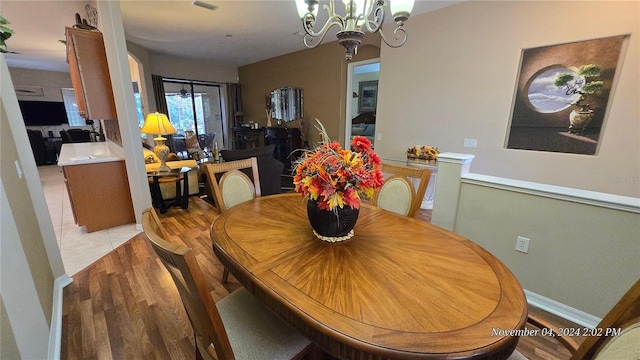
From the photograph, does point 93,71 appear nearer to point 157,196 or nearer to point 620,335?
point 157,196

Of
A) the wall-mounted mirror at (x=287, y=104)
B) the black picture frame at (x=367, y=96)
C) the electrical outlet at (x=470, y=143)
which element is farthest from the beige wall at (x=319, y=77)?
the electrical outlet at (x=470, y=143)

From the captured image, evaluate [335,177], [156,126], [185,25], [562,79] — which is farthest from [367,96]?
[335,177]

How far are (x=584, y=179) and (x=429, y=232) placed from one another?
2582 mm

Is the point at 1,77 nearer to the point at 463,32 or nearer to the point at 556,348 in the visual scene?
the point at 556,348

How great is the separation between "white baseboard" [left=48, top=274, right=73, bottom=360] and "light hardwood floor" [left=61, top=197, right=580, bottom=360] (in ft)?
0.13

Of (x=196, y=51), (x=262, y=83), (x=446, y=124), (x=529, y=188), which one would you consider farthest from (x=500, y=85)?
(x=196, y=51)

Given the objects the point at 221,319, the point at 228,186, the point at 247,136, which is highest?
the point at 247,136

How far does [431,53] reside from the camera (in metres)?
3.62

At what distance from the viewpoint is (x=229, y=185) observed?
2.01 metres

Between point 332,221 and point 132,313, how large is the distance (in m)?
1.64

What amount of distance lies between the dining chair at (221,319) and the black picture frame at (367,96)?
666 cm

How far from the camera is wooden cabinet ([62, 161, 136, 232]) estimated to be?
276cm

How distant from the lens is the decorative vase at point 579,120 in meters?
2.56

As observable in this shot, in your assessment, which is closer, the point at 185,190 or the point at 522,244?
the point at 522,244
